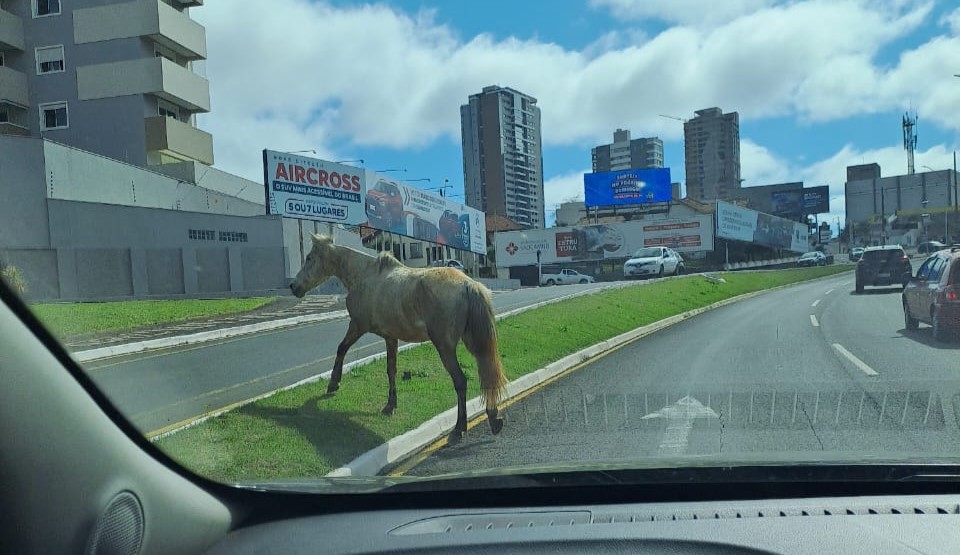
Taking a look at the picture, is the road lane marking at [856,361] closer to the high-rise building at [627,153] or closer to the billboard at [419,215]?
the billboard at [419,215]

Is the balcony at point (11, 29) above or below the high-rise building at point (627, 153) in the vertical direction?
below

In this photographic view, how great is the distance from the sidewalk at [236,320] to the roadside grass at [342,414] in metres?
2.90

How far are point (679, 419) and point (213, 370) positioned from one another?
7.61m

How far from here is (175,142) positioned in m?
30.1

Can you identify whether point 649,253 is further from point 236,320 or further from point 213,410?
point 213,410

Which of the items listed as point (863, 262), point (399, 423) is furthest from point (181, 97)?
point (863, 262)

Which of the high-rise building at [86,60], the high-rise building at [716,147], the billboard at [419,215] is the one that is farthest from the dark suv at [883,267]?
the high-rise building at [716,147]

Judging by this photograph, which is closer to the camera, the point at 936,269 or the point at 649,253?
the point at 936,269

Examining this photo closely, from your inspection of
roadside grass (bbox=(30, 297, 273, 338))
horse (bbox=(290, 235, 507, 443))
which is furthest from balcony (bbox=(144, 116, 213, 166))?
horse (bbox=(290, 235, 507, 443))

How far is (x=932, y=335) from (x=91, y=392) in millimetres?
15457

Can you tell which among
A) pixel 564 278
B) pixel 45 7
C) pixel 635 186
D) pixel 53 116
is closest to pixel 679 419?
pixel 45 7

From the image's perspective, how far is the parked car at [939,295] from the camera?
13672mm

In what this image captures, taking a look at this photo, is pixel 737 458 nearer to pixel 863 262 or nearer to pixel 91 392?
pixel 91 392

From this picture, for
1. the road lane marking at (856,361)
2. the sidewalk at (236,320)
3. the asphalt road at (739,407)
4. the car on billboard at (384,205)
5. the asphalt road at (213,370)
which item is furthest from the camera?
the car on billboard at (384,205)
